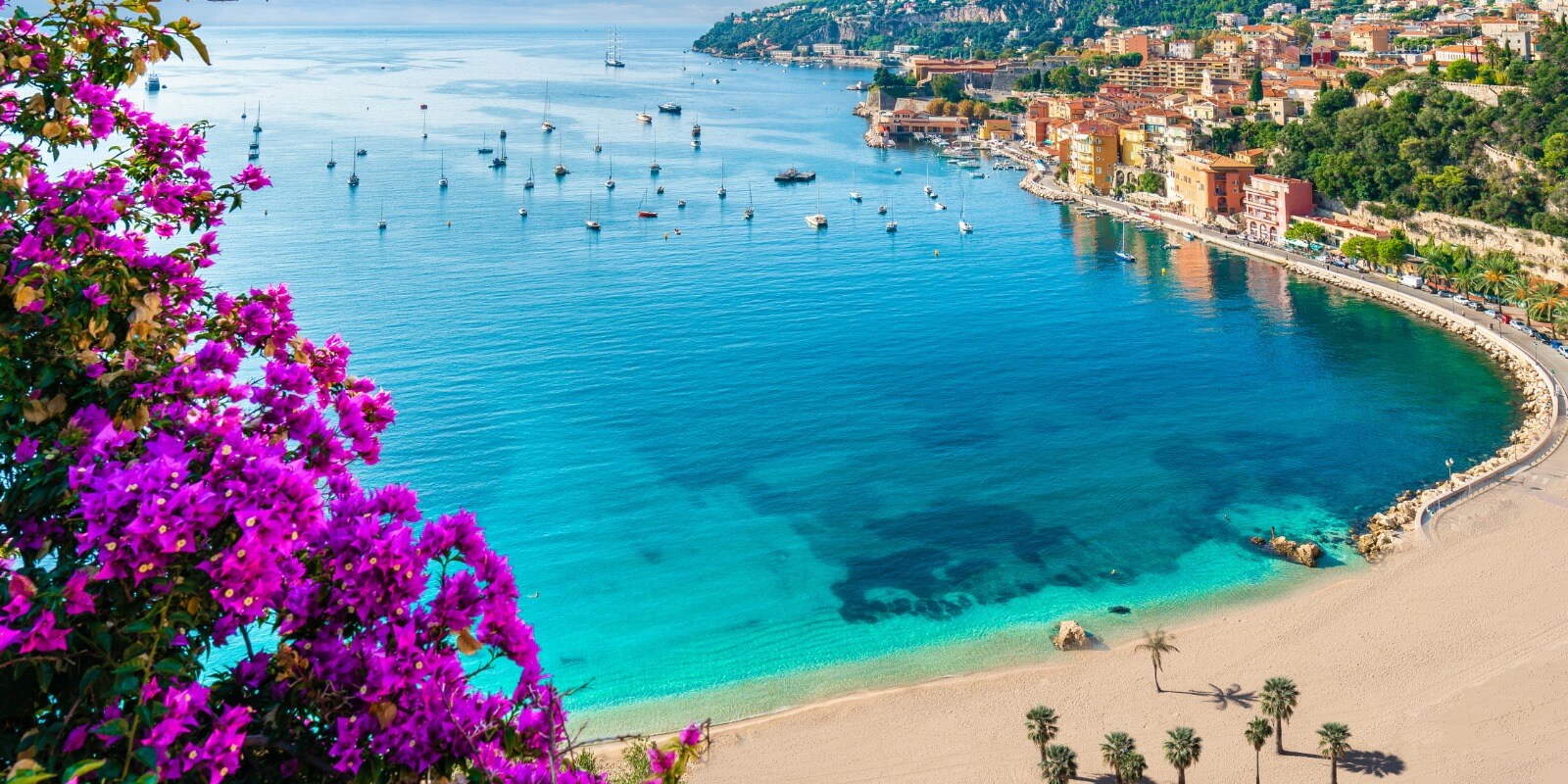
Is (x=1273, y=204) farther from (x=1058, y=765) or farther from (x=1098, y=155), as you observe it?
(x=1058, y=765)

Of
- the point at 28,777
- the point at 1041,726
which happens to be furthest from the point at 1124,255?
the point at 28,777

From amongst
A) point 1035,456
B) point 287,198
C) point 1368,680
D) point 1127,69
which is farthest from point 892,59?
point 1368,680

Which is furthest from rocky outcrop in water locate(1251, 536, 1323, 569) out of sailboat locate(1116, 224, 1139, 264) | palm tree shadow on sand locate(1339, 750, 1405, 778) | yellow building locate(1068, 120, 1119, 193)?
yellow building locate(1068, 120, 1119, 193)

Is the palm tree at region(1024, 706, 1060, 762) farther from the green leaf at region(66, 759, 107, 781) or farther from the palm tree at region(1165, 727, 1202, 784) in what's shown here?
the green leaf at region(66, 759, 107, 781)

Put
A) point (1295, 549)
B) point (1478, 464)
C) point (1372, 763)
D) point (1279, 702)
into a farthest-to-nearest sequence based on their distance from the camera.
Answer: point (1478, 464), point (1295, 549), point (1279, 702), point (1372, 763)

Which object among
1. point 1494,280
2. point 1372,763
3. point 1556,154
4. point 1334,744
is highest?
point 1556,154

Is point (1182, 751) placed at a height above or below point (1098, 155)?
below

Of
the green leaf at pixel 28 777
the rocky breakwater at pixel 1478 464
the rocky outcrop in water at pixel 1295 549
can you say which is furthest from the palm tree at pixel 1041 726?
the green leaf at pixel 28 777
